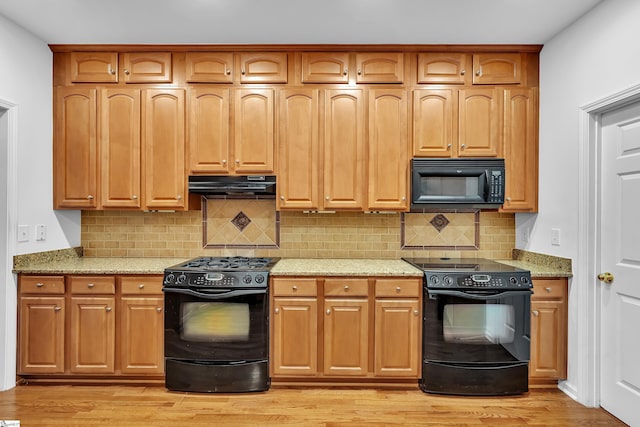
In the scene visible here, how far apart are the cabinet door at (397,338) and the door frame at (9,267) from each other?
2.71 metres

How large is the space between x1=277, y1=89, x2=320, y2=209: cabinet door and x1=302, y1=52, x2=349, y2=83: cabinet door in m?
0.13

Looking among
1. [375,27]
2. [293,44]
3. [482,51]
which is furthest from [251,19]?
[482,51]

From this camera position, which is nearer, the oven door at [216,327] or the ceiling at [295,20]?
the ceiling at [295,20]

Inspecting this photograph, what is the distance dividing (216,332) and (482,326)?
1.94 meters

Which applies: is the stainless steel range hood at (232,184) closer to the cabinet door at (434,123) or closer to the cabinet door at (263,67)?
the cabinet door at (263,67)

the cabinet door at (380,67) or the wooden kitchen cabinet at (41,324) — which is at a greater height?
the cabinet door at (380,67)

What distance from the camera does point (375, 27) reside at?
2.85 metres

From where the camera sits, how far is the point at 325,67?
3.16 metres

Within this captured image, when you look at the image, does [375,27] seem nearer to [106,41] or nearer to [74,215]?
[106,41]

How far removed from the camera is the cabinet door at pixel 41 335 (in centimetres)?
286

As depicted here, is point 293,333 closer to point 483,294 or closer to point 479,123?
point 483,294

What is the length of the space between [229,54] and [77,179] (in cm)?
163

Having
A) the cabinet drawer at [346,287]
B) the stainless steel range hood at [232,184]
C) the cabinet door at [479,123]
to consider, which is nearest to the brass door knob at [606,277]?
the cabinet door at [479,123]

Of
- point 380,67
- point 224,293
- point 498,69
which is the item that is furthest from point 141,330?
point 498,69
